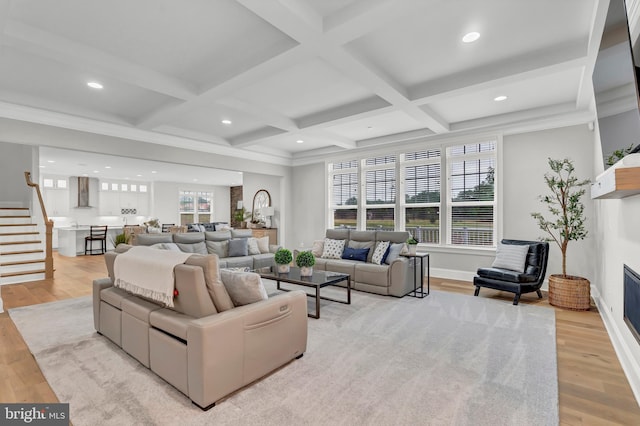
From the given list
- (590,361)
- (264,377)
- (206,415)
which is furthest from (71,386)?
(590,361)

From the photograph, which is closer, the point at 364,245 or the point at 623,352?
the point at 623,352

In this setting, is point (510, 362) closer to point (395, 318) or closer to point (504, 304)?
point (395, 318)

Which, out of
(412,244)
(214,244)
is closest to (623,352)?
(412,244)

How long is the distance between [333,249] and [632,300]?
12.8 ft

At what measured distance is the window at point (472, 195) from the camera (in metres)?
5.49

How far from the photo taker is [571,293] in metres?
3.92

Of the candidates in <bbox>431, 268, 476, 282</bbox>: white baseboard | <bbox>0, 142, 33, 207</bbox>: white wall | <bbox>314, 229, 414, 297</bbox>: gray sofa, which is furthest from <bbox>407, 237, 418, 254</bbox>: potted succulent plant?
<bbox>0, 142, 33, 207</bbox>: white wall

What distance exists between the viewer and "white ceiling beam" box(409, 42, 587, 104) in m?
3.05

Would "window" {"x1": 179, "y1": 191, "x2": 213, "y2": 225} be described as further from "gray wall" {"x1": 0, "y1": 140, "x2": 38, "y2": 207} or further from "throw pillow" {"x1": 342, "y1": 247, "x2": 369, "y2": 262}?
"throw pillow" {"x1": 342, "y1": 247, "x2": 369, "y2": 262}

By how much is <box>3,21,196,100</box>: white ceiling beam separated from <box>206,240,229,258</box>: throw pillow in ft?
9.29

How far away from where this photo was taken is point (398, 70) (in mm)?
3537

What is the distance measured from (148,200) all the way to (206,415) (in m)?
12.3

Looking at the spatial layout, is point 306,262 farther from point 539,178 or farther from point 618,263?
point 539,178

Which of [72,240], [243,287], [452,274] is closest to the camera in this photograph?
[243,287]
